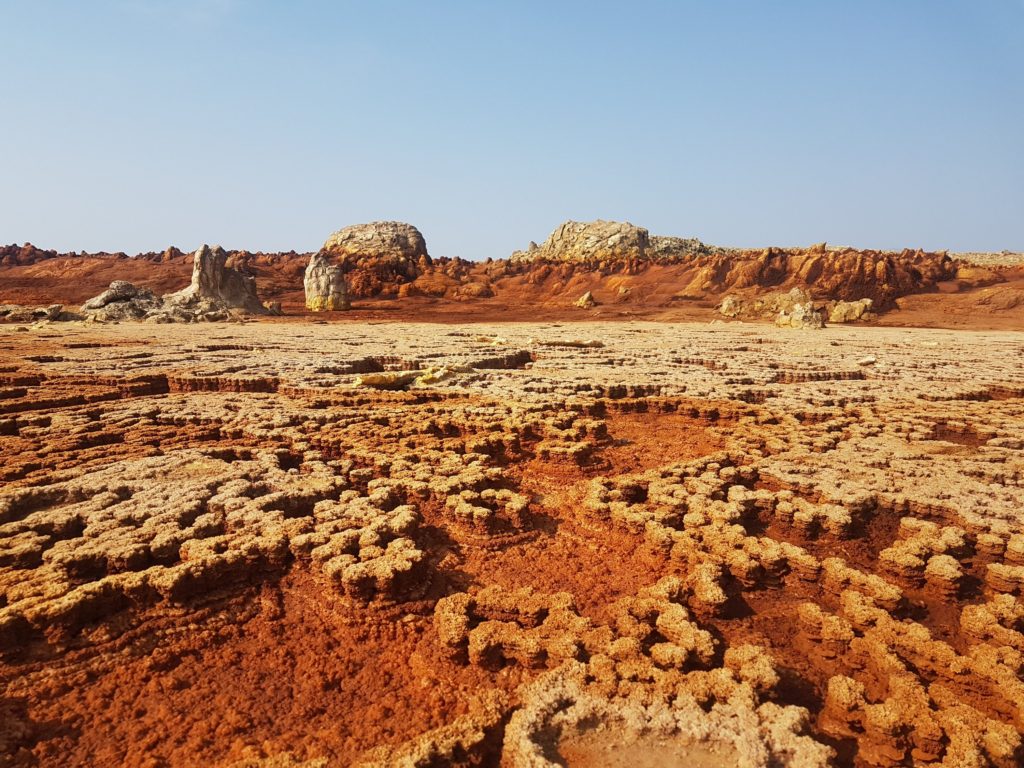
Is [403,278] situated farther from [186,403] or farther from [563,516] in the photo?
[563,516]

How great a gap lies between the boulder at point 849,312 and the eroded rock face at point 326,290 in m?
31.3

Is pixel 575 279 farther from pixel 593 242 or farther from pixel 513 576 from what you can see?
pixel 513 576

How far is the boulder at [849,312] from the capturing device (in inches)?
1373

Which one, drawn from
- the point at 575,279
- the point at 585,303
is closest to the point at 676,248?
the point at 575,279

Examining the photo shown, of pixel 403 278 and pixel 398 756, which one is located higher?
pixel 403 278

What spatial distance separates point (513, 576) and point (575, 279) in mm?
49954

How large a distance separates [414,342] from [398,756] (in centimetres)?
1585

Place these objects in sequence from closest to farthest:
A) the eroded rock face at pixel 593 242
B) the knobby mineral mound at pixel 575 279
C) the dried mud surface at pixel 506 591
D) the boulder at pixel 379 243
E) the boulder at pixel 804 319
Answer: the dried mud surface at pixel 506 591, the boulder at pixel 804 319, the knobby mineral mound at pixel 575 279, the boulder at pixel 379 243, the eroded rock face at pixel 593 242

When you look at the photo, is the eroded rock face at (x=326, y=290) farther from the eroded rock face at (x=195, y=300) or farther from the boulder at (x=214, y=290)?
the boulder at (x=214, y=290)

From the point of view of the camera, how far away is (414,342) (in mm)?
17984

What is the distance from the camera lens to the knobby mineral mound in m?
38.3

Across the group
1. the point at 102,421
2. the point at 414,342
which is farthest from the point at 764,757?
the point at 414,342

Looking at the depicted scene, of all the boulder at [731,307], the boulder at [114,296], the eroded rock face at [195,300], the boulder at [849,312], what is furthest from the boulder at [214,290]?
the boulder at [849,312]

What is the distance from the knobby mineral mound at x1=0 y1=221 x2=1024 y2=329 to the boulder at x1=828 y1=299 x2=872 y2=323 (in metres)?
0.08
